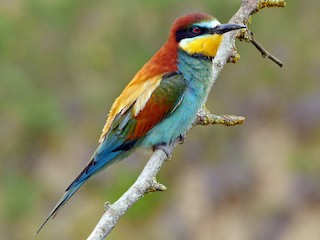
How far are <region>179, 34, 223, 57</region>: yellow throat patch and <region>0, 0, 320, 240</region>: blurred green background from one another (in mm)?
3306

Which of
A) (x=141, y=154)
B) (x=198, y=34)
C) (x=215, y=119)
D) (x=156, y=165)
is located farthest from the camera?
(x=141, y=154)

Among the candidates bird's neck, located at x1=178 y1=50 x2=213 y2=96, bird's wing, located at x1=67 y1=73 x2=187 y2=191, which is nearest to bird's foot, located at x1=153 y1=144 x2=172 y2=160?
bird's wing, located at x1=67 y1=73 x2=187 y2=191

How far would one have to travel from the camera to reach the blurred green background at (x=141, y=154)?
7035 mm

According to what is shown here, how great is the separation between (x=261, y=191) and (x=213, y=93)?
1.14 metres

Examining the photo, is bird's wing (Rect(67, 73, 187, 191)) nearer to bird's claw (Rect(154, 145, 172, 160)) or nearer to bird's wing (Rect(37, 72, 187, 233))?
bird's wing (Rect(37, 72, 187, 233))

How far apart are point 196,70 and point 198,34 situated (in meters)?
0.14

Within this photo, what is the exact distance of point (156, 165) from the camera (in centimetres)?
260

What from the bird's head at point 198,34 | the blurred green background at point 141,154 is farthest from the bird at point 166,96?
the blurred green background at point 141,154

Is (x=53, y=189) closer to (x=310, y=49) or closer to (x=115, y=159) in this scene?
(x=310, y=49)

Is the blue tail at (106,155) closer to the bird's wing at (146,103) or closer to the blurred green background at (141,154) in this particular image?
the bird's wing at (146,103)

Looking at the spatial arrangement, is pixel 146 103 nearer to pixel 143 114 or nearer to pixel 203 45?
pixel 143 114

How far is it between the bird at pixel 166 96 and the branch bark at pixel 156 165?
0.14ft

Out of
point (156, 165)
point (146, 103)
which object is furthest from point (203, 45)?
point (156, 165)

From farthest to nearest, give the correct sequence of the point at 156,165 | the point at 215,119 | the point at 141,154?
the point at 141,154, the point at 215,119, the point at 156,165
